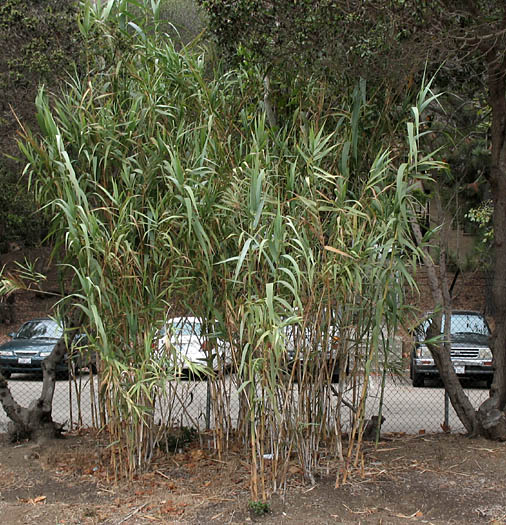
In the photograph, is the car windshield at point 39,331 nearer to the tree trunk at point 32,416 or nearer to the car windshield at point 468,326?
the tree trunk at point 32,416

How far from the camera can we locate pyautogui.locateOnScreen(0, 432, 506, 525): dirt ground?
482 centimetres

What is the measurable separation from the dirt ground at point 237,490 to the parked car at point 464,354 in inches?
194

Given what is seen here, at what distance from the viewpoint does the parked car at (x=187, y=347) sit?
4992 mm

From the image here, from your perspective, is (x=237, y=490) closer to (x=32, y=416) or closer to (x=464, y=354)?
(x=32, y=416)

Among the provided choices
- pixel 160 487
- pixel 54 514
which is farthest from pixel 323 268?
pixel 54 514

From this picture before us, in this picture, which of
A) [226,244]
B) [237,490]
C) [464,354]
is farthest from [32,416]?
[464,354]

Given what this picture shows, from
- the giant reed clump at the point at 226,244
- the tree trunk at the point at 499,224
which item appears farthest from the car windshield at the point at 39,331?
the tree trunk at the point at 499,224

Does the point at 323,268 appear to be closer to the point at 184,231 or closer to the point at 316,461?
the point at 184,231

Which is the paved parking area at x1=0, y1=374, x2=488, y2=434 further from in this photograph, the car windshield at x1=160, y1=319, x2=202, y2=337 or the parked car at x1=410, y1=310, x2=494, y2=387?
the car windshield at x1=160, y1=319, x2=202, y2=337

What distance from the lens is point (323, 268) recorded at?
484 centimetres

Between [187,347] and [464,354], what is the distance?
7.35 m

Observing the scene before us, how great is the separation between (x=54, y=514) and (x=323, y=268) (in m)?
2.58

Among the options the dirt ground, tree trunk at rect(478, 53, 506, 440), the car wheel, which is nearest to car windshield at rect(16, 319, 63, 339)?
the car wheel

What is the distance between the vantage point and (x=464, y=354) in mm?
11688
